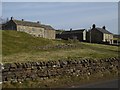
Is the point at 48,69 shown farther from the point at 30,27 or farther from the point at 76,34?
the point at 76,34

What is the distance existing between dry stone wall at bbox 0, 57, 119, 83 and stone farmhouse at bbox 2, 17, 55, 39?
283 ft

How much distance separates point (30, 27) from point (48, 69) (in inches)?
3795

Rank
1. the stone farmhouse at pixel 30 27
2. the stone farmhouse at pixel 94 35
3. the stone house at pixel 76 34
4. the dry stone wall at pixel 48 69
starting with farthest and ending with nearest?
1. the stone house at pixel 76 34
2. the stone farmhouse at pixel 94 35
3. the stone farmhouse at pixel 30 27
4. the dry stone wall at pixel 48 69

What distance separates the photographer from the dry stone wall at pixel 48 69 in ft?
70.8

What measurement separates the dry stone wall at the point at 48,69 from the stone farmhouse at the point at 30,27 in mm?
86228

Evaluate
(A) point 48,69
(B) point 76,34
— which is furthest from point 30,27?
(A) point 48,69

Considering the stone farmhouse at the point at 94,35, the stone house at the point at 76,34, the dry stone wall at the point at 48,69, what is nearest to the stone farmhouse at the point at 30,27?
the stone house at the point at 76,34

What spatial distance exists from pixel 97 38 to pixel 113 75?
99809mm

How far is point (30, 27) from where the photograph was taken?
119312mm

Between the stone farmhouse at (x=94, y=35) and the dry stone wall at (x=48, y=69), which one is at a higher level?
the stone farmhouse at (x=94, y=35)

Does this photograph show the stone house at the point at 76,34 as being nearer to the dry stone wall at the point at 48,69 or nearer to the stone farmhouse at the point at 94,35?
the stone farmhouse at the point at 94,35

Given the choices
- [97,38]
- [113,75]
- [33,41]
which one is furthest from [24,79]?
[97,38]

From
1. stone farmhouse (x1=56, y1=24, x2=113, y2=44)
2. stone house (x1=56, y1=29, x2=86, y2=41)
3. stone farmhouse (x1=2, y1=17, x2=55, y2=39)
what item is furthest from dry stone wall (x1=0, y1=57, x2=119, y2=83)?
stone farmhouse (x1=56, y1=24, x2=113, y2=44)

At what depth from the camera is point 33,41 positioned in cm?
5625
